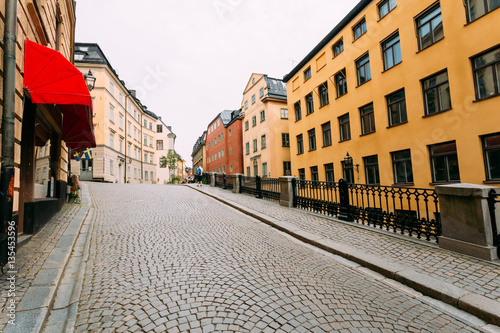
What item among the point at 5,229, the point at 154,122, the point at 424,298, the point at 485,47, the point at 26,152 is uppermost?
the point at 154,122

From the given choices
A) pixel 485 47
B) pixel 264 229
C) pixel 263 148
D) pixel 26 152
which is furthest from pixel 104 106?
pixel 485 47

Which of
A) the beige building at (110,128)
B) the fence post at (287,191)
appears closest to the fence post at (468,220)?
the fence post at (287,191)

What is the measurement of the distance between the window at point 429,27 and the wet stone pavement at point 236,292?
42.2 feet

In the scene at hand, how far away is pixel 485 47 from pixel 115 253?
14.7 metres

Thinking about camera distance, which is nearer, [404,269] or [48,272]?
[48,272]

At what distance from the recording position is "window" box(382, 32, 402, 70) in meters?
A: 13.9

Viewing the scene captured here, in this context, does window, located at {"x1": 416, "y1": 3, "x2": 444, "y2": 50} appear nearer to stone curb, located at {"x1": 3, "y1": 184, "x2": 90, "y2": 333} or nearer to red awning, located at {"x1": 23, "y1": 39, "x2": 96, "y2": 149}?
red awning, located at {"x1": 23, "y1": 39, "x2": 96, "y2": 149}

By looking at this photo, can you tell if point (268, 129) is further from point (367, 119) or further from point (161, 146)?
point (161, 146)

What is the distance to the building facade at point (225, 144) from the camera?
39031mm

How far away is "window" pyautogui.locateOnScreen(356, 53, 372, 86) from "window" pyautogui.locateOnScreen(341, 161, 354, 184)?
5535 mm

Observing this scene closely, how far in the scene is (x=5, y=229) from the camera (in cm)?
362

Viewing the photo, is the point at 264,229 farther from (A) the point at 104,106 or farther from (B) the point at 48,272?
(A) the point at 104,106

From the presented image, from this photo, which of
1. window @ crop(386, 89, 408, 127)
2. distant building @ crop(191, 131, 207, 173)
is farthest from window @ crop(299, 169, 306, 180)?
distant building @ crop(191, 131, 207, 173)

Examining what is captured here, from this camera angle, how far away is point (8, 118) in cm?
390
